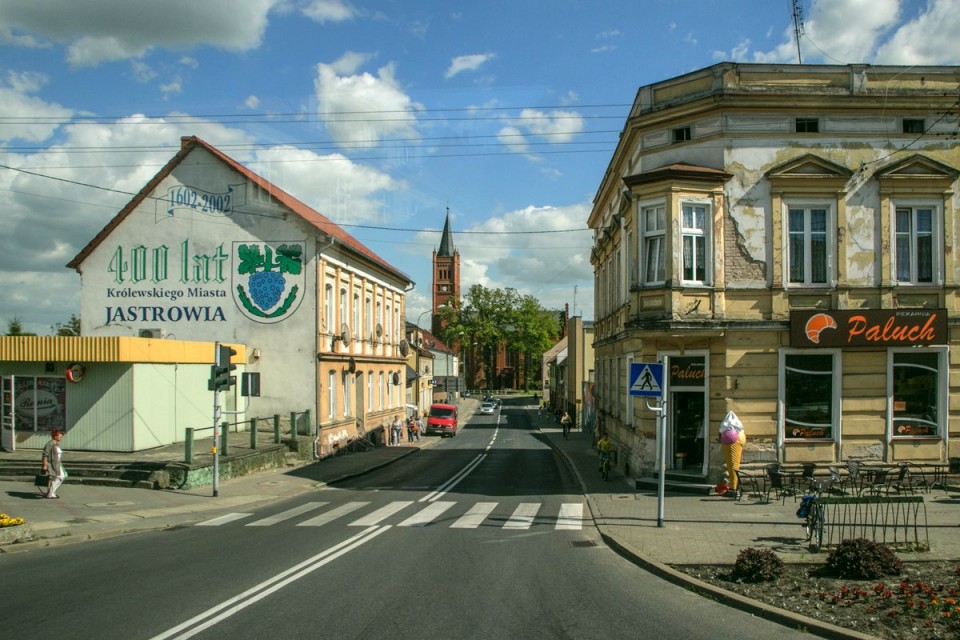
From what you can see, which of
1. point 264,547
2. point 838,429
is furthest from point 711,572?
point 838,429

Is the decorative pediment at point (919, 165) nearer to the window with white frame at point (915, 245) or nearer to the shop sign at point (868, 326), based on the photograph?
the window with white frame at point (915, 245)

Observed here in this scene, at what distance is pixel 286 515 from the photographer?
16.7 metres

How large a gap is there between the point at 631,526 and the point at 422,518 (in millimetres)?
4338

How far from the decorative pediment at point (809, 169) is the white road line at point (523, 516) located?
31.5 feet

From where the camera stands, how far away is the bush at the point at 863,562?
31.4 feet

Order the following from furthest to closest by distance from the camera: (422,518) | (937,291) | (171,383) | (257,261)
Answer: (257,261)
(171,383)
(937,291)
(422,518)

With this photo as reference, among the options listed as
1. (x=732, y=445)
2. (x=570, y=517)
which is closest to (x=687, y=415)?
(x=732, y=445)

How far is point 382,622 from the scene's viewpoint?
7.91m

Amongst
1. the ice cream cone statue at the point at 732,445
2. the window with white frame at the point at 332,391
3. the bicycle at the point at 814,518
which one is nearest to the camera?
the bicycle at the point at 814,518

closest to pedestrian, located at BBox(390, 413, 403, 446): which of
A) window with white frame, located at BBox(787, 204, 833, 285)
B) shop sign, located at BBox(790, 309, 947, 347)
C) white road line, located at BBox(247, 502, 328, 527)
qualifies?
white road line, located at BBox(247, 502, 328, 527)

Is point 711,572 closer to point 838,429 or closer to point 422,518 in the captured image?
point 422,518

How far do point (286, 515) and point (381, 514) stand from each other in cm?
207

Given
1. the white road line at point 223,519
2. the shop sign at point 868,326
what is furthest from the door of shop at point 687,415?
the white road line at point 223,519

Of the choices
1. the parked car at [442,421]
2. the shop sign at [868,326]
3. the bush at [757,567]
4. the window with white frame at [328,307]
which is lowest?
the parked car at [442,421]
